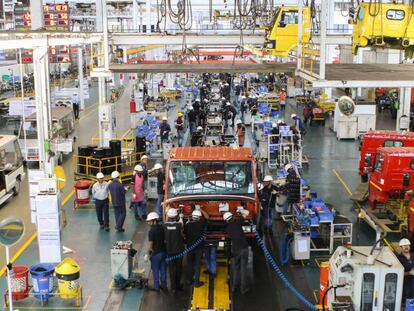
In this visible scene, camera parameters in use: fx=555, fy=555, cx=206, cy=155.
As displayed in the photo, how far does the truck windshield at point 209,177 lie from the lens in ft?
37.3

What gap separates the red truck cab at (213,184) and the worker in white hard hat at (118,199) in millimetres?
1765

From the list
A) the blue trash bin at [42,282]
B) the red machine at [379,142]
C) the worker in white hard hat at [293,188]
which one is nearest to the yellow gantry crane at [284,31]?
Answer: the worker in white hard hat at [293,188]

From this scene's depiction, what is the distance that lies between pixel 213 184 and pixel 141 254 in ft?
7.50

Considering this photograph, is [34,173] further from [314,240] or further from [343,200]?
[343,200]

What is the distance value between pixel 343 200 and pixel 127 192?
20.8 ft

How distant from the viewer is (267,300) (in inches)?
392

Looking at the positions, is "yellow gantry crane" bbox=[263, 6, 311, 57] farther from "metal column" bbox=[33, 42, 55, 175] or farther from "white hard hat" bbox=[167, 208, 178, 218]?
"white hard hat" bbox=[167, 208, 178, 218]

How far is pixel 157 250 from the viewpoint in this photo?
9.98 meters

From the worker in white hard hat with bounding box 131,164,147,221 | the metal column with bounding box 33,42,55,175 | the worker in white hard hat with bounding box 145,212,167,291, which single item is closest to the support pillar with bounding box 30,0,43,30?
the metal column with bounding box 33,42,55,175

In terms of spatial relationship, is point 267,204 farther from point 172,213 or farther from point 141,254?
point 172,213

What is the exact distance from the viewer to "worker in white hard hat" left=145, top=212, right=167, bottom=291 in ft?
32.4

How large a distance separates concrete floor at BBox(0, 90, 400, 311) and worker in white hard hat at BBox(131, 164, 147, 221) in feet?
0.84

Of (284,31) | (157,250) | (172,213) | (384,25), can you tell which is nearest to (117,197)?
(172,213)

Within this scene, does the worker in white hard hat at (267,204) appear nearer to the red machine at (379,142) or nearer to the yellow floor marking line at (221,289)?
the yellow floor marking line at (221,289)
